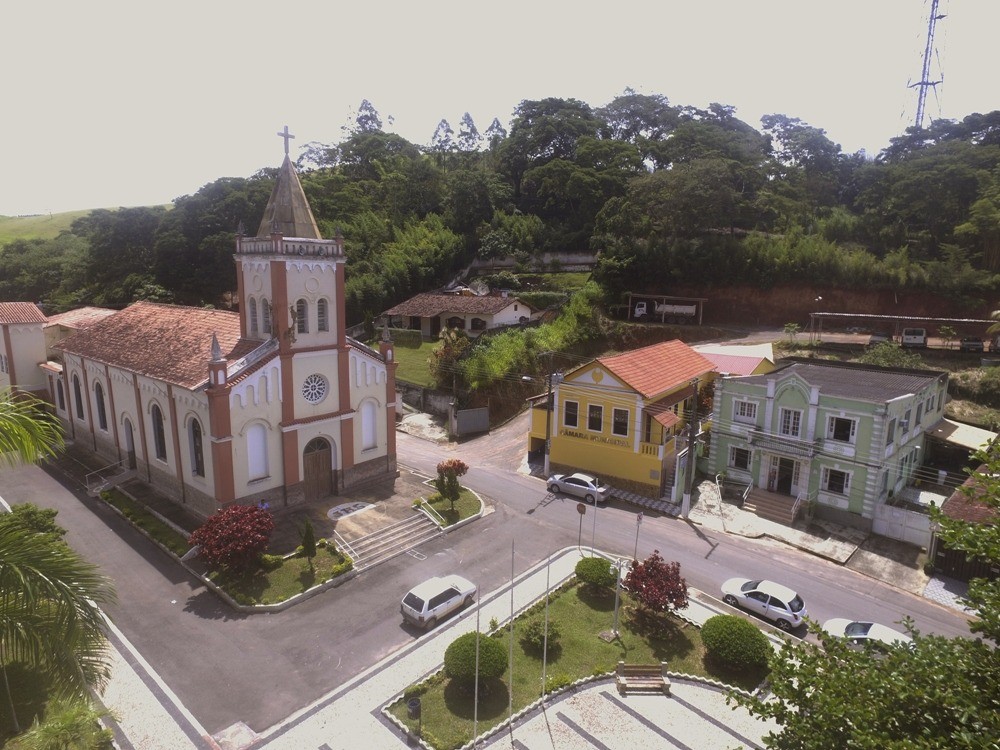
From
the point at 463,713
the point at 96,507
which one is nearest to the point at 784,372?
the point at 463,713

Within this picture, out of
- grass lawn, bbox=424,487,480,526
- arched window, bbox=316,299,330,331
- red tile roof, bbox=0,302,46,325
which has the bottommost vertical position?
grass lawn, bbox=424,487,480,526

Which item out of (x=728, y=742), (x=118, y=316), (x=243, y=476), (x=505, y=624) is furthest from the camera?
(x=118, y=316)

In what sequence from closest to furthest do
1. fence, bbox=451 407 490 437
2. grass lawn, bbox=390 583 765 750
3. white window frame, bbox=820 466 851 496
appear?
grass lawn, bbox=390 583 765 750 < white window frame, bbox=820 466 851 496 < fence, bbox=451 407 490 437

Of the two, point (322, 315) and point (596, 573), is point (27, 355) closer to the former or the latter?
point (322, 315)

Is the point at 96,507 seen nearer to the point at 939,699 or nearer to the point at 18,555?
the point at 18,555

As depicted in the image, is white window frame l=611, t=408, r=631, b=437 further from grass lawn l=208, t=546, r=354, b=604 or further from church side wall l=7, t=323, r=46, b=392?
church side wall l=7, t=323, r=46, b=392

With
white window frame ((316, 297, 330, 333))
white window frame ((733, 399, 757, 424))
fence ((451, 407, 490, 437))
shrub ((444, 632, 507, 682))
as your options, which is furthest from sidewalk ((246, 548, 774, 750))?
fence ((451, 407, 490, 437))

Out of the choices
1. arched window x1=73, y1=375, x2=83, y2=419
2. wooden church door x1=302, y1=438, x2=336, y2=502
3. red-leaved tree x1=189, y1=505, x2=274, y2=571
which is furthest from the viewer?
arched window x1=73, y1=375, x2=83, y2=419

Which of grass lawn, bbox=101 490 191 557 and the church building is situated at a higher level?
the church building

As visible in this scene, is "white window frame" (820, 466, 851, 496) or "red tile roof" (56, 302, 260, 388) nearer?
A: "red tile roof" (56, 302, 260, 388)
